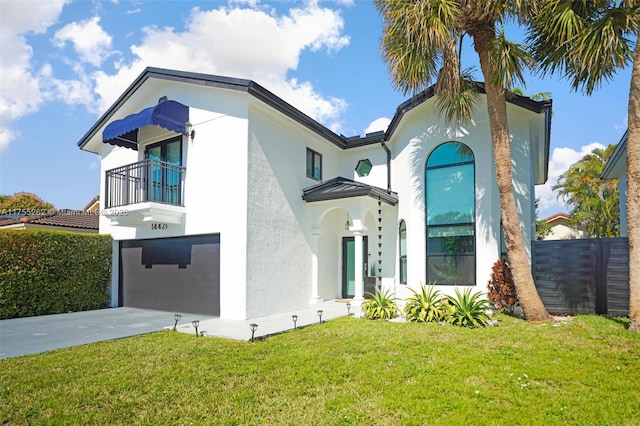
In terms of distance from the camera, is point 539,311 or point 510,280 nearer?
point 539,311

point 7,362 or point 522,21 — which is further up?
point 522,21

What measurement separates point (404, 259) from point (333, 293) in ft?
11.1

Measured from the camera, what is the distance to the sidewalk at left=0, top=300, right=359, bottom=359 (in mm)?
8359

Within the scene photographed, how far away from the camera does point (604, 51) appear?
8.32 m

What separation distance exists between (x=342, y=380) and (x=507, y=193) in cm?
670

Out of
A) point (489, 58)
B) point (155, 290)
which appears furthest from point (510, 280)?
point (155, 290)

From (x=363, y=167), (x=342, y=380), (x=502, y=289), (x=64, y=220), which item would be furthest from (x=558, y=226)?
(x=64, y=220)

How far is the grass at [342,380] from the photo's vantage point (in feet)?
14.7

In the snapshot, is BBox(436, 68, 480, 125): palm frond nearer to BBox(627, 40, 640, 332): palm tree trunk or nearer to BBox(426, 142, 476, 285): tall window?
BBox(426, 142, 476, 285): tall window

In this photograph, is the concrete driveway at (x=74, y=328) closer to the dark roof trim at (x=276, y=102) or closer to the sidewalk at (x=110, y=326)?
the sidewalk at (x=110, y=326)

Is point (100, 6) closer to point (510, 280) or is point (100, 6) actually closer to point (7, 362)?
point (7, 362)

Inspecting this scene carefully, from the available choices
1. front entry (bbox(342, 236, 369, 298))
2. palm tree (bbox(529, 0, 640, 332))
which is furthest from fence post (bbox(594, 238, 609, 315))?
front entry (bbox(342, 236, 369, 298))

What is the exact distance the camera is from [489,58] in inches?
377

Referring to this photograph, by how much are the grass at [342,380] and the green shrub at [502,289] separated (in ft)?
7.45
